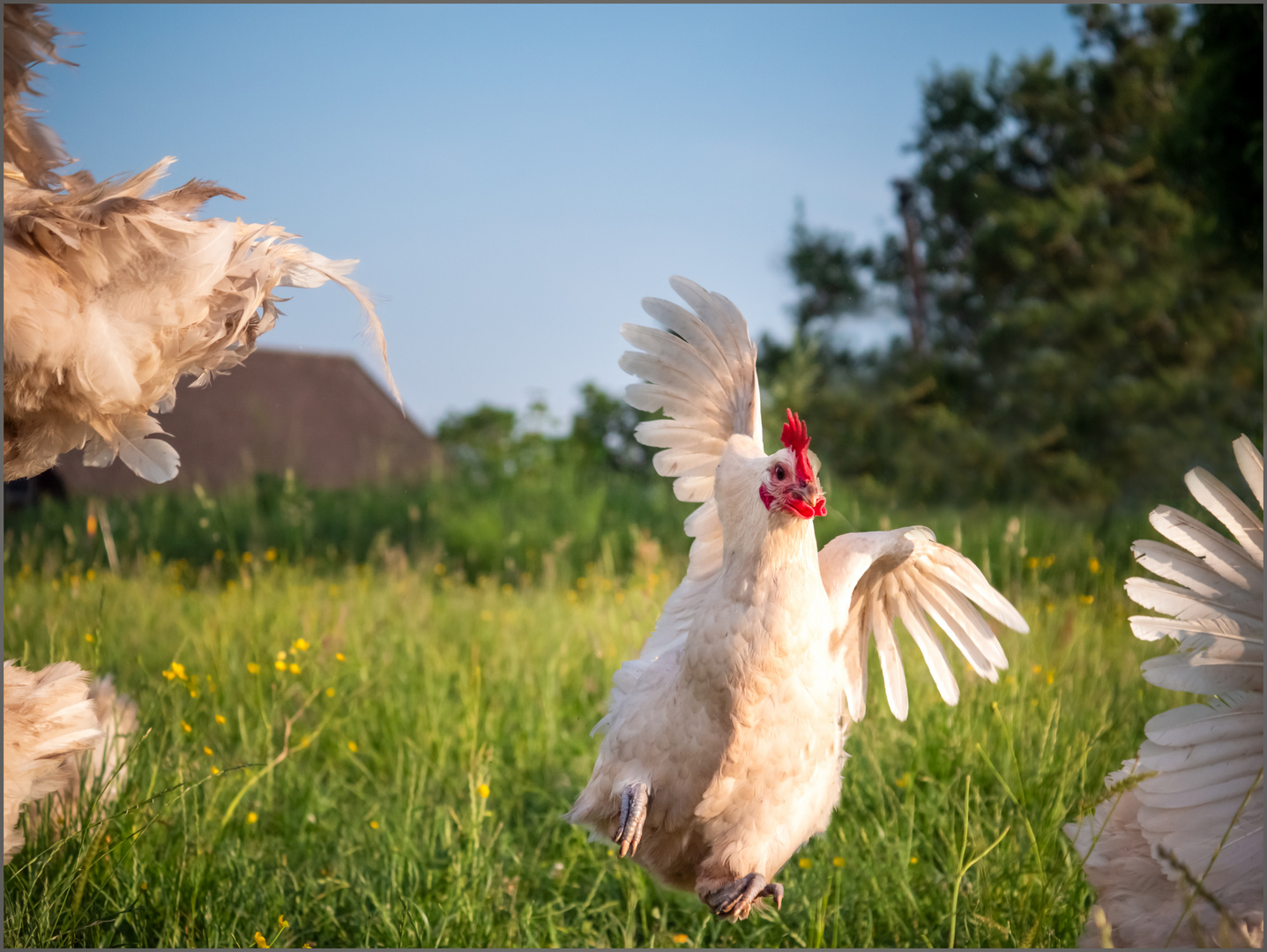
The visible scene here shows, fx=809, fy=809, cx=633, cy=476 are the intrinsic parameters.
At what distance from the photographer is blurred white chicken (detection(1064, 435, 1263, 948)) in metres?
1.78

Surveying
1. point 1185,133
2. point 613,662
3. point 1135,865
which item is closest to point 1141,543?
point 1135,865

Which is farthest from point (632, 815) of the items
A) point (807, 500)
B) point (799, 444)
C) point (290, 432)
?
point (290, 432)

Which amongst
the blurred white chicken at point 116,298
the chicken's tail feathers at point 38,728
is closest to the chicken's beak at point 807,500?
the blurred white chicken at point 116,298

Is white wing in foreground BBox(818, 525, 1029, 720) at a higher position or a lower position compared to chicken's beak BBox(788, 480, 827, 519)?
lower

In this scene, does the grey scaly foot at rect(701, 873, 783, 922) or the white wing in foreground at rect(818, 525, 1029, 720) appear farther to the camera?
the white wing in foreground at rect(818, 525, 1029, 720)

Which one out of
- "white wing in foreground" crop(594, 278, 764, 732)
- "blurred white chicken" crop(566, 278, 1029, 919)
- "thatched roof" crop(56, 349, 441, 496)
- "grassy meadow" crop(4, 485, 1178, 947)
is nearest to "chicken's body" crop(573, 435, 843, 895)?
"blurred white chicken" crop(566, 278, 1029, 919)

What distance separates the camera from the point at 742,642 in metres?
1.81

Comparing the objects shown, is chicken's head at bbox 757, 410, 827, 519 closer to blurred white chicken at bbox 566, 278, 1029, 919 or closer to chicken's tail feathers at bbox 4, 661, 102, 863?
blurred white chicken at bbox 566, 278, 1029, 919

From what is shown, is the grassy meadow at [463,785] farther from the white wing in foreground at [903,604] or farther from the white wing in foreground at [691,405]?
the white wing in foreground at [691,405]

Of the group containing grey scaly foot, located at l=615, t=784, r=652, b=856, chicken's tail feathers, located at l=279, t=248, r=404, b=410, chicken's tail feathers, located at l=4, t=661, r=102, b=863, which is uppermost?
chicken's tail feathers, located at l=279, t=248, r=404, b=410

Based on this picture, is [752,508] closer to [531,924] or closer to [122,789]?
[531,924]

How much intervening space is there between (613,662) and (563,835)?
1133mm

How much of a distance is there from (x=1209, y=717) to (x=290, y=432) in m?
13.4

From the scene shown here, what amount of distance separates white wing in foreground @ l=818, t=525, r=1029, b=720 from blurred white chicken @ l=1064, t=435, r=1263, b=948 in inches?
13.4
